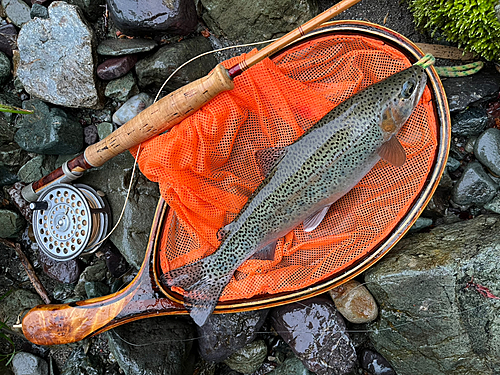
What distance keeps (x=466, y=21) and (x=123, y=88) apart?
10.3ft

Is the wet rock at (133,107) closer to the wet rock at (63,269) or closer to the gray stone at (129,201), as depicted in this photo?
the gray stone at (129,201)

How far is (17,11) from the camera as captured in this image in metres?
3.92

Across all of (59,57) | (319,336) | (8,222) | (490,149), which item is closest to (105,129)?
(59,57)

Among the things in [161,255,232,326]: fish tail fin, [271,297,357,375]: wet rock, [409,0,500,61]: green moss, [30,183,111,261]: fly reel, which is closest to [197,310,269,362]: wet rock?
[271,297,357,375]: wet rock

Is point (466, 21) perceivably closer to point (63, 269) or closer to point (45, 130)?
point (45, 130)

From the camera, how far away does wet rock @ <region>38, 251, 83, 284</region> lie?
3938 millimetres

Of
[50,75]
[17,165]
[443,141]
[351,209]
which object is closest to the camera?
[443,141]

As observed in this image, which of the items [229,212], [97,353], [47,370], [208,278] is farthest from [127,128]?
[47,370]

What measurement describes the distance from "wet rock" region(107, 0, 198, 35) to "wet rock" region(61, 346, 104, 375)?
3.31 meters

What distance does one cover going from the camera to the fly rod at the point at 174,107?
2.61 metres

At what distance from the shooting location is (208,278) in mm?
3064

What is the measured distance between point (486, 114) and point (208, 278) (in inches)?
114

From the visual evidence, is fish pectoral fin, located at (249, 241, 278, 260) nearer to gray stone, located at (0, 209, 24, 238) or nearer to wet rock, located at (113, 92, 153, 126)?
wet rock, located at (113, 92, 153, 126)

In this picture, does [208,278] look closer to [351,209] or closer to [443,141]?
[351,209]
